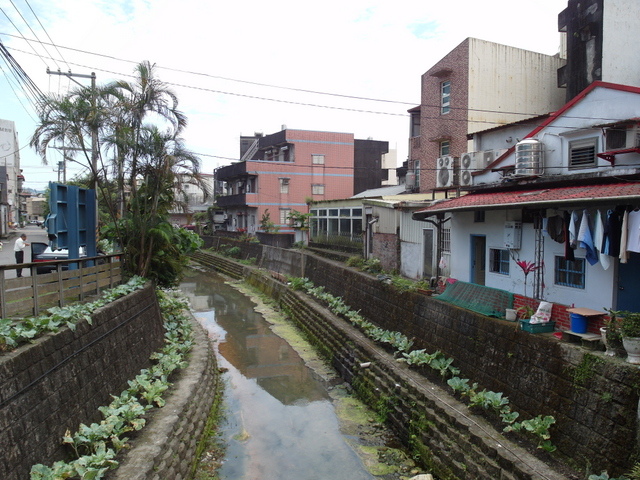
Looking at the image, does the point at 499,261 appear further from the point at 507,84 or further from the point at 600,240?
the point at 507,84

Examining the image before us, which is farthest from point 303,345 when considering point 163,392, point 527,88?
point 527,88

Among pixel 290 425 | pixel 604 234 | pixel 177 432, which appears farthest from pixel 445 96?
pixel 177 432

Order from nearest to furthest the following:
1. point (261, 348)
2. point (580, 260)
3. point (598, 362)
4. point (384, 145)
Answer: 1. point (598, 362)
2. point (580, 260)
3. point (261, 348)
4. point (384, 145)

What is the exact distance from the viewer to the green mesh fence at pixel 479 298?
1010 cm

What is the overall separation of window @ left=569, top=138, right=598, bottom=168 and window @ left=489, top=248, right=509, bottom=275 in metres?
2.46

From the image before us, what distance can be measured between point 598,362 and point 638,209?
8.50 ft

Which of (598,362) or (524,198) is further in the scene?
(524,198)

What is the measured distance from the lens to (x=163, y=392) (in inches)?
391

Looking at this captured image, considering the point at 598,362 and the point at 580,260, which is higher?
the point at 580,260

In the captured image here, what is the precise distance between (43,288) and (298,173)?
104 feet

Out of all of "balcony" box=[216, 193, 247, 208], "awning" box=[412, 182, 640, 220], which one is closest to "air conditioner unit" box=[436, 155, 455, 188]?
"awning" box=[412, 182, 640, 220]

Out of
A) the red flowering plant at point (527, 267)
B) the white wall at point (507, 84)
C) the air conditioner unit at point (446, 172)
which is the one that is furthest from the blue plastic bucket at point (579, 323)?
the white wall at point (507, 84)

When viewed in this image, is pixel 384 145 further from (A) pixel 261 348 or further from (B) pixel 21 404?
(B) pixel 21 404

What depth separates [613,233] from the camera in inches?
309
